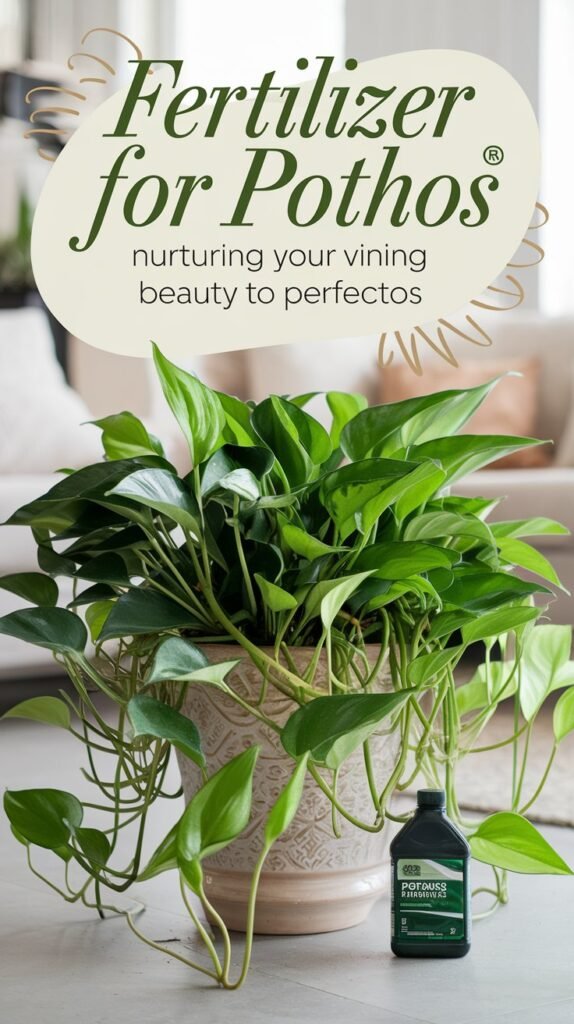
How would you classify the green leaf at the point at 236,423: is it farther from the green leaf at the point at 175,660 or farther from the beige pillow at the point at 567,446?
the beige pillow at the point at 567,446

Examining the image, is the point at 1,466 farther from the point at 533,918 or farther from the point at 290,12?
the point at 290,12

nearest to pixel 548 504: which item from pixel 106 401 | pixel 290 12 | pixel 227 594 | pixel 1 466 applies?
pixel 1 466

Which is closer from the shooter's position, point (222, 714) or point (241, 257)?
point (222, 714)

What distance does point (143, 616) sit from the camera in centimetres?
101

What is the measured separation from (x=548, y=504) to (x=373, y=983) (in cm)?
190

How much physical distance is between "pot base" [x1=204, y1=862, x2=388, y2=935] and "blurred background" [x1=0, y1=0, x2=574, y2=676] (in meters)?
1.26

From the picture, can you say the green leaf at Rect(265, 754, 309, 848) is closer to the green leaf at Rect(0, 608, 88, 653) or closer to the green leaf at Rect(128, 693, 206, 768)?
the green leaf at Rect(128, 693, 206, 768)

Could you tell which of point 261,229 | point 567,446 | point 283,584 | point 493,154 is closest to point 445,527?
point 283,584

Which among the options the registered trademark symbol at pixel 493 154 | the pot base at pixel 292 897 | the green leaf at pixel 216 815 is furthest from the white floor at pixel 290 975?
the registered trademark symbol at pixel 493 154

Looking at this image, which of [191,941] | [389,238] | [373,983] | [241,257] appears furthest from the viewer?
[389,238]

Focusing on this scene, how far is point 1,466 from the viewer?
2.81m

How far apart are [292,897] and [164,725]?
0.22 meters

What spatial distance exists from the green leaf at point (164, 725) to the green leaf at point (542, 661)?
1.16ft

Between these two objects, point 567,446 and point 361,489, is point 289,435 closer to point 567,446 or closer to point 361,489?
Answer: point 361,489
